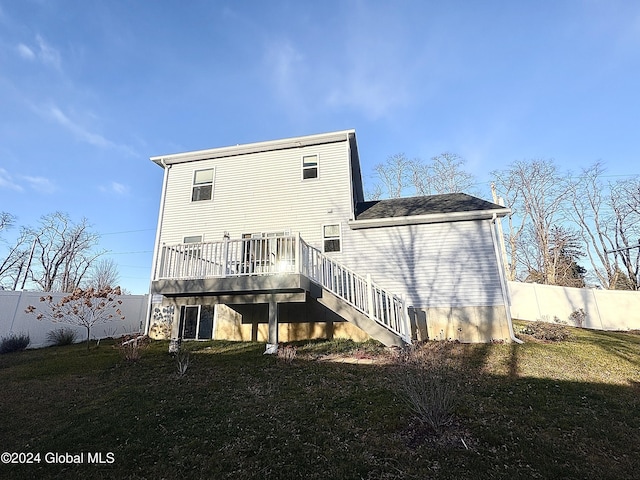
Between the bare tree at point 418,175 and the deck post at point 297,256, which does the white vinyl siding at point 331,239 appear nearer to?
the deck post at point 297,256

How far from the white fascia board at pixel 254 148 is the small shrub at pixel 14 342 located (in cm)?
770

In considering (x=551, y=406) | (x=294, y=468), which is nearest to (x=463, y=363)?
(x=551, y=406)

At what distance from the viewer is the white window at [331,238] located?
35.4 feet

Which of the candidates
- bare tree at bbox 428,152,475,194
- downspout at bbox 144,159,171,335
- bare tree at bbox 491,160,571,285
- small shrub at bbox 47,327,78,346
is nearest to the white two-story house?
downspout at bbox 144,159,171,335

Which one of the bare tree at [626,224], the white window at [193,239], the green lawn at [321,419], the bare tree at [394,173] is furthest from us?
the bare tree at [394,173]

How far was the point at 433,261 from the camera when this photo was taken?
32.7 feet

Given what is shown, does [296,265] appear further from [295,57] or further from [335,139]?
[295,57]

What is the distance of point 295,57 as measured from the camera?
11148 mm

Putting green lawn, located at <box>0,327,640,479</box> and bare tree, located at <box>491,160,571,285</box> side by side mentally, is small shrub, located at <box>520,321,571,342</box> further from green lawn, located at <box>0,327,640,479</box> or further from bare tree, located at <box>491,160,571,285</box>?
bare tree, located at <box>491,160,571,285</box>

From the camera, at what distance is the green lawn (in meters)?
3.12

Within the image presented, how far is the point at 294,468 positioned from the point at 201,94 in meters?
14.3

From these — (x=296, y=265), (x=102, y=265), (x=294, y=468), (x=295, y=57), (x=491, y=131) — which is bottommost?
(x=294, y=468)

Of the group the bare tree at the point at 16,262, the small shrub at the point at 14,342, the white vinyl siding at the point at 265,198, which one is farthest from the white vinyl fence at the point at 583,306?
the bare tree at the point at 16,262

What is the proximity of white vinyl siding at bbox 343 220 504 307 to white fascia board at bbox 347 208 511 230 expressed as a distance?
0.15 m
